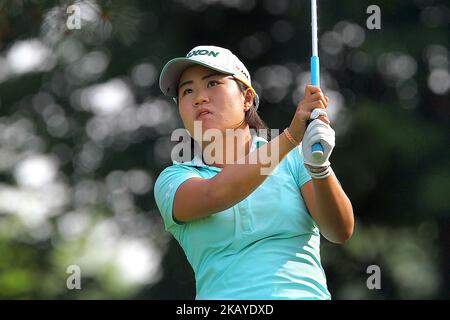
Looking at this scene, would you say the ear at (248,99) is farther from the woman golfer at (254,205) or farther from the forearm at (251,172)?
the forearm at (251,172)

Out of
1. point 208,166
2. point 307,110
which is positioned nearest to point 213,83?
point 208,166

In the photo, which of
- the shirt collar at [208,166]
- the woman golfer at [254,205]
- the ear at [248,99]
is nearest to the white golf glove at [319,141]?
the woman golfer at [254,205]

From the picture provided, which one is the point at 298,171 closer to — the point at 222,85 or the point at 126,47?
the point at 222,85

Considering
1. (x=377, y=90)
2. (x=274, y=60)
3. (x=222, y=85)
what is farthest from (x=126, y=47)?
(x=222, y=85)

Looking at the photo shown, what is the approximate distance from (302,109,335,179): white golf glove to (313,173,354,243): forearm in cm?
2

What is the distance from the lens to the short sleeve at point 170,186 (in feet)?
6.72

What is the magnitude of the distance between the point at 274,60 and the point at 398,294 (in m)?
0.91

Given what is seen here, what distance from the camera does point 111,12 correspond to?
12.5ft

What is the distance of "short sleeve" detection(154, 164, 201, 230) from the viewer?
205 cm

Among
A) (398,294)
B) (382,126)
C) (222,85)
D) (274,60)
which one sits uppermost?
(274,60)

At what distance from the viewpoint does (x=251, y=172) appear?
190cm

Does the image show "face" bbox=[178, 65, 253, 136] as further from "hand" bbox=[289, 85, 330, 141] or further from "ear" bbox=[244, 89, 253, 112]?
"hand" bbox=[289, 85, 330, 141]

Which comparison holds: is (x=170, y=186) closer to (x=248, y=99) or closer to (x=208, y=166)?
(x=208, y=166)

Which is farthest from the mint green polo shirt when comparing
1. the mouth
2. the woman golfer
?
the mouth
